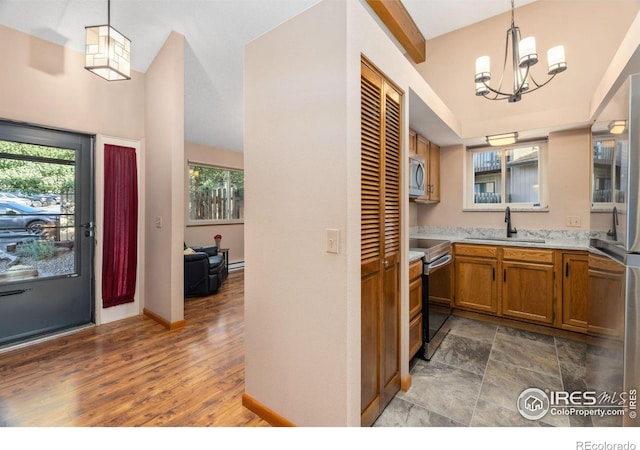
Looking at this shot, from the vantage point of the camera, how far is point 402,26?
320 cm

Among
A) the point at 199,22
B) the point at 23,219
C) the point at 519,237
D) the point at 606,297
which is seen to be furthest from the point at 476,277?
the point at 23,219

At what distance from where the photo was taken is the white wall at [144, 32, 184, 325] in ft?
9.70

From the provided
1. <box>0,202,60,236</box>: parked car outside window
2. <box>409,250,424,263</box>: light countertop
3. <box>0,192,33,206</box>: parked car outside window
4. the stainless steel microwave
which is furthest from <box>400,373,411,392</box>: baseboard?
<box>0,192,33,206</box>: parked car outside window

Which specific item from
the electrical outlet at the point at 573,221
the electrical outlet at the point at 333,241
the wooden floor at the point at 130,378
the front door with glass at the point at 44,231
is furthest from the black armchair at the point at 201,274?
the electrical outlet at the point at 573,221

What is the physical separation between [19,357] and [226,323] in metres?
1.70

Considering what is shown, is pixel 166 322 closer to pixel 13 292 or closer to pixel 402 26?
pixel 13 292

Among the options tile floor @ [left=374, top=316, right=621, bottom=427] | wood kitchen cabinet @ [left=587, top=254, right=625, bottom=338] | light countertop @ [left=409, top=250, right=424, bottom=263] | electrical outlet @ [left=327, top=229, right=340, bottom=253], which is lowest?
tile floor @ [left=374, top=316, right=621, bottom=427]

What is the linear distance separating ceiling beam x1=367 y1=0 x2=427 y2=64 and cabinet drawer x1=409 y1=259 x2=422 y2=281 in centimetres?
252

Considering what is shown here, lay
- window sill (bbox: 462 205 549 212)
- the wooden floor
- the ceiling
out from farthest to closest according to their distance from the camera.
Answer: window sill (bbox: 462 205 549 212)
the ceiling
the wooden floor

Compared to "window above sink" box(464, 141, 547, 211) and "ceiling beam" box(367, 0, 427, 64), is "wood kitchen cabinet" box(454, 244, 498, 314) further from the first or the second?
"ceiling beam" box(367, 0, 427, 64)

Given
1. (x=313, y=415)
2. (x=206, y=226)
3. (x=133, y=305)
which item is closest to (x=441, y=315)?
(x=313, y=415)
